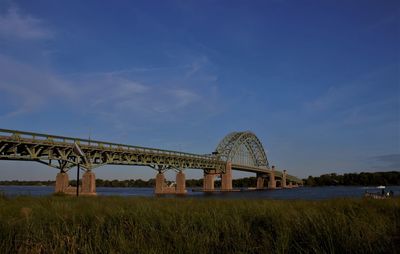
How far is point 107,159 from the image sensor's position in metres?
78.9

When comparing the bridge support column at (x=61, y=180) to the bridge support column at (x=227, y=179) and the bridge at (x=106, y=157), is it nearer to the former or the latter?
the bridge at (x=106, y=157)

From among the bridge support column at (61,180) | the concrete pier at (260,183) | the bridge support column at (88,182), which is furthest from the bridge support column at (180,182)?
the concrete pier at (260,183)

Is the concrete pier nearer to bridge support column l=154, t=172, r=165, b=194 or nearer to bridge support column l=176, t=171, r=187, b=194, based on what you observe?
bridge support column l=176, t=171, r=187, b=194

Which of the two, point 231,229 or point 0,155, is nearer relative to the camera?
point 231,229

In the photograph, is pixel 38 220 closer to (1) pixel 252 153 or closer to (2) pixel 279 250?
(2) pixel 279 250

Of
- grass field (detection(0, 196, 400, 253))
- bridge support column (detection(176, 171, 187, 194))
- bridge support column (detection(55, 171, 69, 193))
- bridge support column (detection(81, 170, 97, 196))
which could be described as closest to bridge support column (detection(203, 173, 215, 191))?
bridge support column (detection(176, 171, 187, 194))

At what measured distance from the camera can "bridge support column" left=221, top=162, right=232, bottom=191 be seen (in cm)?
14238

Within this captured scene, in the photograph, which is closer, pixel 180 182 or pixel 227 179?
pixel 180 182

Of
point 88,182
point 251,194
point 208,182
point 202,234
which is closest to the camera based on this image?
point 202,234

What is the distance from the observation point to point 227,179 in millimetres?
144125

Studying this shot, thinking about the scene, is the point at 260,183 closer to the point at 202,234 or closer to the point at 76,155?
the point at 76,155

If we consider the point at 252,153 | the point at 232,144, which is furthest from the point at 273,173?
the point at 232,144

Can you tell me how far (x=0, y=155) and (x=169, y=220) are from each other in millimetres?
54415

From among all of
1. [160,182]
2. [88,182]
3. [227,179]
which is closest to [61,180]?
[88,182]
